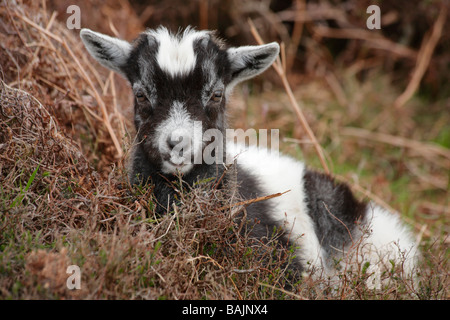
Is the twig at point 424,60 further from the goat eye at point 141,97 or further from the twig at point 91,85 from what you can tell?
the goat eye at point 141,97

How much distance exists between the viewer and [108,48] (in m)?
4.64

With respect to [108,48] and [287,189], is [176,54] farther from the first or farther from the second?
[287,189]

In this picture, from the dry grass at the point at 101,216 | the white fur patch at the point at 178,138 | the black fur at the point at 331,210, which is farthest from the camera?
the black fur at the point at 331,210

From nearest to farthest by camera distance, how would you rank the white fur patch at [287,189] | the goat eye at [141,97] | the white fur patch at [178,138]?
1. the white fur patch at [178,138]
2. the goat eye at [141,97]
3. the white fur patch at [287,189]

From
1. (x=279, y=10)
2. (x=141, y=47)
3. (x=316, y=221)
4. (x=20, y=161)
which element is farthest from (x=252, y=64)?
(x=279, y=10)

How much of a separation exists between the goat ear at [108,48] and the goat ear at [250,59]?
0.99 metres

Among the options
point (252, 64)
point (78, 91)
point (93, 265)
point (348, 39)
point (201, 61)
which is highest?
point (348, 39)

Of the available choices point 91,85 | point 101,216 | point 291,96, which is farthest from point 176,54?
point 291,96

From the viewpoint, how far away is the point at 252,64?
4.75 m

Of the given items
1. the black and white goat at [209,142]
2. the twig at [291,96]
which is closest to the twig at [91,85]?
the black and white goat at [209,142]

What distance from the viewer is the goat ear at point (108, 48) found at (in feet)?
15.0

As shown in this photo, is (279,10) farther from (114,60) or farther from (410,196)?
(114,60)

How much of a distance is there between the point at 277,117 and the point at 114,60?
16.2 ft

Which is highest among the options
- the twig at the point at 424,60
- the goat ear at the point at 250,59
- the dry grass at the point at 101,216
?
the twig at the point at 424,60
